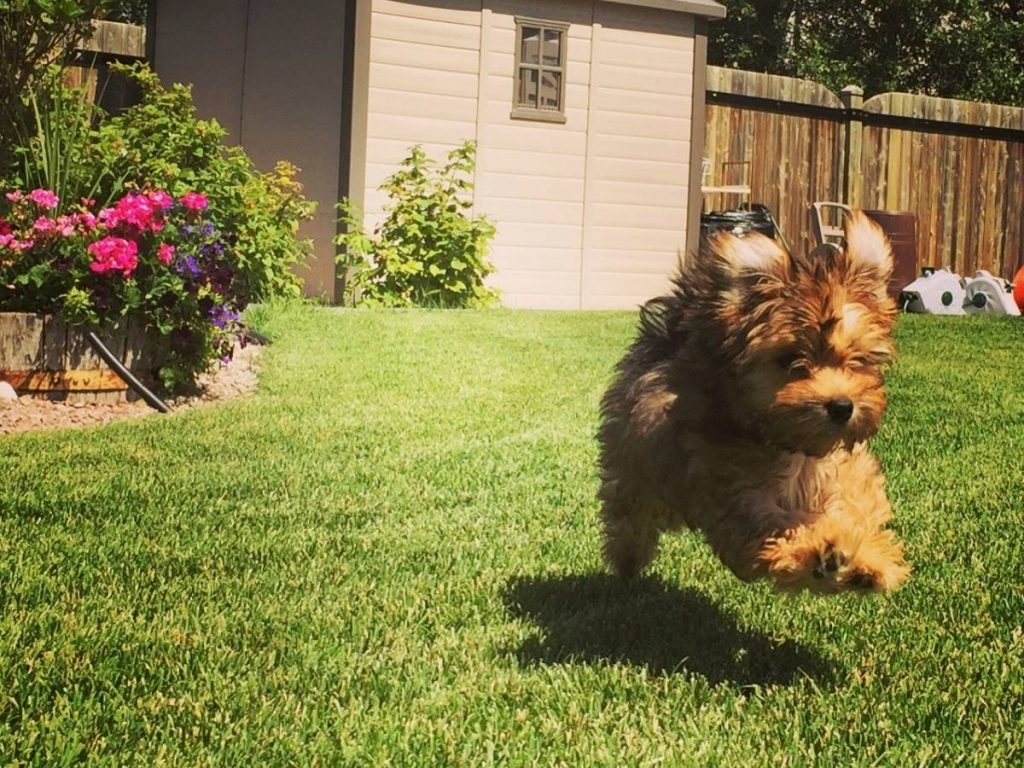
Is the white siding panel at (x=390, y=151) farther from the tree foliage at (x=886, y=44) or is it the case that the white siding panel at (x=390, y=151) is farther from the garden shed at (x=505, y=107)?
the tree foliage at (x=886, y=44)

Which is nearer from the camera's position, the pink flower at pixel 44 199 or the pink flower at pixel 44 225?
the pink flower at pixel 44 225

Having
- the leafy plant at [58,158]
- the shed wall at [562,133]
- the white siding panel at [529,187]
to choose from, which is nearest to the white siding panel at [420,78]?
the shed wall at [562,133]

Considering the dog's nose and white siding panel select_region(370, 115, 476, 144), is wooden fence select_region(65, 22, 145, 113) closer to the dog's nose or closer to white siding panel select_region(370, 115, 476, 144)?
white siding panel select_region(370, 115, 476, 144)

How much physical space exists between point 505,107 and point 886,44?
1610cm

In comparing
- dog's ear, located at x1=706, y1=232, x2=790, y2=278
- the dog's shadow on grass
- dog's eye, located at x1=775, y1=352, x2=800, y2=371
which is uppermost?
dog's ear, located at x1=706, y1=232, x2=790, y2=278

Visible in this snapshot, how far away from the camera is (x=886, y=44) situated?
29.2 m

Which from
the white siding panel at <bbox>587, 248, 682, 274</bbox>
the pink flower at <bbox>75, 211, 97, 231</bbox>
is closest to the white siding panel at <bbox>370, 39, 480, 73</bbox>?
the white siding panel at <bbox>587, 248, 682, 274</bbox>

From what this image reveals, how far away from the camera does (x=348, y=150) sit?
604 inches

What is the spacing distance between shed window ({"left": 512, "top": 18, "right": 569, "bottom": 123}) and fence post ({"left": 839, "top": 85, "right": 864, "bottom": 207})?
4.39m

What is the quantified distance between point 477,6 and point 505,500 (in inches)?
463

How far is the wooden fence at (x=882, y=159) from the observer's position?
17781mm

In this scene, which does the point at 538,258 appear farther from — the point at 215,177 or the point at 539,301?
the point at 215,177

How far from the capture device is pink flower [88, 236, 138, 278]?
795 centimetres

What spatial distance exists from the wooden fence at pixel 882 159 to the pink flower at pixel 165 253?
1094cm
